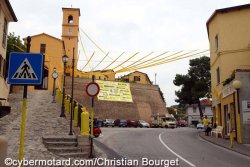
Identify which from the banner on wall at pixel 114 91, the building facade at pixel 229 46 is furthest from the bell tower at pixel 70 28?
the building facade at pixel 229 46

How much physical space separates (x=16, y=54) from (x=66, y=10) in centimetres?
5324

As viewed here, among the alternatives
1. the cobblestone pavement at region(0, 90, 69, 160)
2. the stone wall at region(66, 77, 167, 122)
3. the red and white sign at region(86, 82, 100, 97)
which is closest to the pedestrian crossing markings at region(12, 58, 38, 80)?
the cobblestone pavement at region(0, 90, 69, 160)

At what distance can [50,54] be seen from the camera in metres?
45.7

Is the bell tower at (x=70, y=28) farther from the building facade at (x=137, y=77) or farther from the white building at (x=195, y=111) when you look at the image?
the white building at (x=195, y=111)

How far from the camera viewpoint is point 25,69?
232 inches

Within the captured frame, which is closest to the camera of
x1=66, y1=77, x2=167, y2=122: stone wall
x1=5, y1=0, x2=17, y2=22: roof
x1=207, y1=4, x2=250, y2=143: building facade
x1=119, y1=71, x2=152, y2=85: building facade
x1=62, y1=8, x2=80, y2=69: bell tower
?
x1=5, y1=0, x2=17, y2=22: roof

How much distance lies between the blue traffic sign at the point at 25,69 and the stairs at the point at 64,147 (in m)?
5.68

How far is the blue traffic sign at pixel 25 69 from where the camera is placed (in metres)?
5.85

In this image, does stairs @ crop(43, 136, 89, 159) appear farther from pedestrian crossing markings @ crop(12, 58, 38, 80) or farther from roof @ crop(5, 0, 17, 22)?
roof @ crop(5, 0, 17, 22)

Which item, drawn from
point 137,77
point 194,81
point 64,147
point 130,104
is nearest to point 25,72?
point 64,147

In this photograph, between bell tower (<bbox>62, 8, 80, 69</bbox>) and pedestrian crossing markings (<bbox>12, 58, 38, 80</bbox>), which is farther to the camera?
bell tower (<bbox>62, 8, 80, 69</bbox>)

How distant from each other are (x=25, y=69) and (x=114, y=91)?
5251 cm

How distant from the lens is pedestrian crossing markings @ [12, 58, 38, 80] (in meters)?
5.87

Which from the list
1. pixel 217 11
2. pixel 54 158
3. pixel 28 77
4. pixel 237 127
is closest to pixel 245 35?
pixel 217 11
